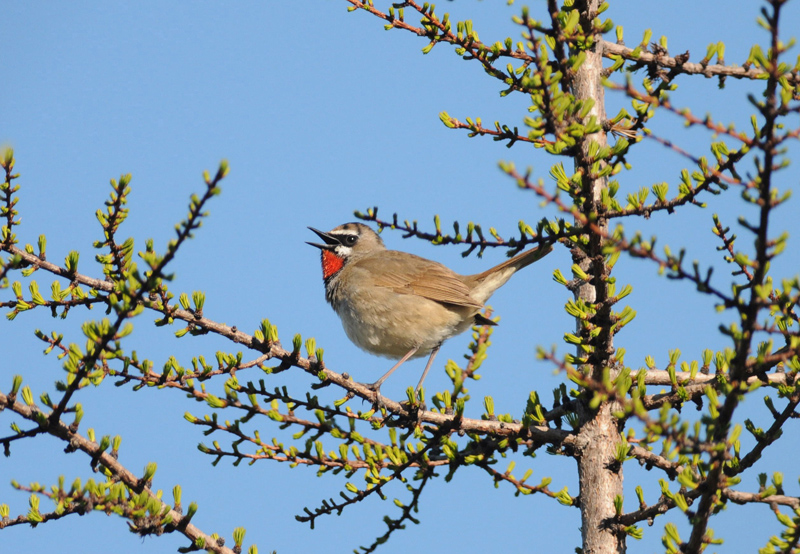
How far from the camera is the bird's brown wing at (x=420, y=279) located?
7594 millimetres

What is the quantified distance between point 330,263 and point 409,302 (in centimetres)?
142

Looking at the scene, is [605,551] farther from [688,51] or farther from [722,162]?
[688,51]

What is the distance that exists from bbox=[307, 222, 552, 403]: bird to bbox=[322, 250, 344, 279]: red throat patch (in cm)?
38

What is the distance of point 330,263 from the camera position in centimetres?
864

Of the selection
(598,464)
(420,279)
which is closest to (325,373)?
(598,464)

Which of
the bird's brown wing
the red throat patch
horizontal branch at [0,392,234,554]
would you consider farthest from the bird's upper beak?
horizontal branch at [0,392,234,554]

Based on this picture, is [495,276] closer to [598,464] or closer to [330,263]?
[330,263]

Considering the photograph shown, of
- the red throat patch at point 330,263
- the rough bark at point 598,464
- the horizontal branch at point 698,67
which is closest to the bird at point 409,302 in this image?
the red throat patch at point 330,263

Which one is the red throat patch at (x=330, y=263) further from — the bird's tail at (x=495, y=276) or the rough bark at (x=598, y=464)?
the rough bark at (x=598, y=464)

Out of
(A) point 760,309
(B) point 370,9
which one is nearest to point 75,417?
Answer: (A) point 760,309

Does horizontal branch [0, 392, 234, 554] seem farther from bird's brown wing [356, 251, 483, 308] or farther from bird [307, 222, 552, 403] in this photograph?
bird's brown wing [356, 251, 483, 308]

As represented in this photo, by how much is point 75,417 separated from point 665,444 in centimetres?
246

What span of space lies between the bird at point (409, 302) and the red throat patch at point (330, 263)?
376 millimetres

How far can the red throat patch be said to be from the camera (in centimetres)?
859
